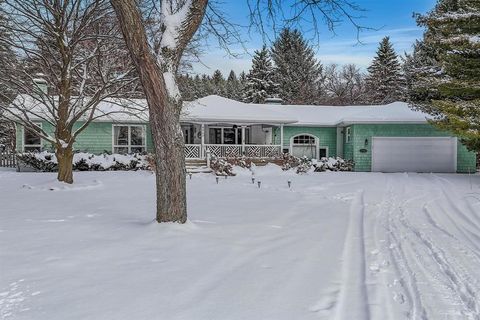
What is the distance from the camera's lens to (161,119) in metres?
5.74

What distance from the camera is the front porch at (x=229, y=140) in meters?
19.6

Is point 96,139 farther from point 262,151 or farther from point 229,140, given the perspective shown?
point 262,151

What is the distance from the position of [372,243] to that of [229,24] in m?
5.48

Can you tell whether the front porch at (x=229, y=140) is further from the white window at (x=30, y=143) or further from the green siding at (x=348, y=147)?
the white window at (x=30, y=143)

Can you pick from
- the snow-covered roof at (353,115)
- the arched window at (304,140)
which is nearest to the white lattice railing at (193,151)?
the snow-covered roof at (353,115)

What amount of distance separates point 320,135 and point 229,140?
5.18 m

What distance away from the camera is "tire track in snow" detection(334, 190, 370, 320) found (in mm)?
3059

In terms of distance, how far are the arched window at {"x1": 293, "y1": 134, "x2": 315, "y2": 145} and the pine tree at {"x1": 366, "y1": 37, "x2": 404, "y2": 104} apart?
17.1 metres

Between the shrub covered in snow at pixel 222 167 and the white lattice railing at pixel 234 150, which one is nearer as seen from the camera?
the shrub covered in snow at pixel 222 167

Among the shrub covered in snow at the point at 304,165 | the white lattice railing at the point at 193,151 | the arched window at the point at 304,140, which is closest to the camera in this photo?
the shrub covered in snow at the point at 304,165

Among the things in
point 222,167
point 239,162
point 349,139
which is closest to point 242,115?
point 239,162

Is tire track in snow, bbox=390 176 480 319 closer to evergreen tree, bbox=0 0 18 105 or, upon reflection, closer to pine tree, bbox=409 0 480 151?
pine tree, bbox=409 0 480 151

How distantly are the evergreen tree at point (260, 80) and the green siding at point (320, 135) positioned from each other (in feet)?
46.6

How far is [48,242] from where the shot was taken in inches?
192
